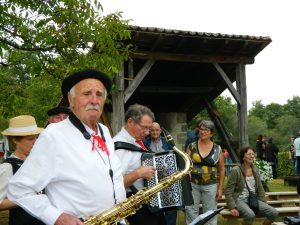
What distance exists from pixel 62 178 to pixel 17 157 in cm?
145

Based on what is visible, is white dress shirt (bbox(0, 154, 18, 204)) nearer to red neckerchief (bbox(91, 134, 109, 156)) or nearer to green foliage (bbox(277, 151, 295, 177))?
red neckerchief (bbox(91, 134, 109, 156))

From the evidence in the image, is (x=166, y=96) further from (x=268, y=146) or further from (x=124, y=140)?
(x=124, y=140)

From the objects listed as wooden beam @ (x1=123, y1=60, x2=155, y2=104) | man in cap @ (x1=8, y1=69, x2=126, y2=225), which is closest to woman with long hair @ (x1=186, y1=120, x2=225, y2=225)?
wooden beam @ (x1=123, y1=60, x2=155, y2=104)

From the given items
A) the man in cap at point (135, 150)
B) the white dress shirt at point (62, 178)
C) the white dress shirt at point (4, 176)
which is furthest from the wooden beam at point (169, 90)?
the white dress shirt at point (62, 178)

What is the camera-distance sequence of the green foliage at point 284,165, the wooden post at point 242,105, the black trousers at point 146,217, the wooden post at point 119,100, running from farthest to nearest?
1. the green foliage at point 284,165
2. the wooden post at point 242,105
3. the wooden post at point 119,100
4. the black trousers at point 146,217

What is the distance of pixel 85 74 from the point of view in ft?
9.40

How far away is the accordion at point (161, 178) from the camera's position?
4.11 metres

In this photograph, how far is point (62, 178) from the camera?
2545 millimetres

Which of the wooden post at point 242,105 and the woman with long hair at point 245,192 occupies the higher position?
the wooden post at point 242,105

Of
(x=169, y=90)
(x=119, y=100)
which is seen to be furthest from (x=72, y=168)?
(x=169, y=90)

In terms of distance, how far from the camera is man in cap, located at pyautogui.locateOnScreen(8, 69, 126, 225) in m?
2.51

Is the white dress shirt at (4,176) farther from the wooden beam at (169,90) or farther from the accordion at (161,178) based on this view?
the wooden beam at (169,90)

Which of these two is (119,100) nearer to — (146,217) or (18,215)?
(146,217)

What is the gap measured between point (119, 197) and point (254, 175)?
4643 millimetres
